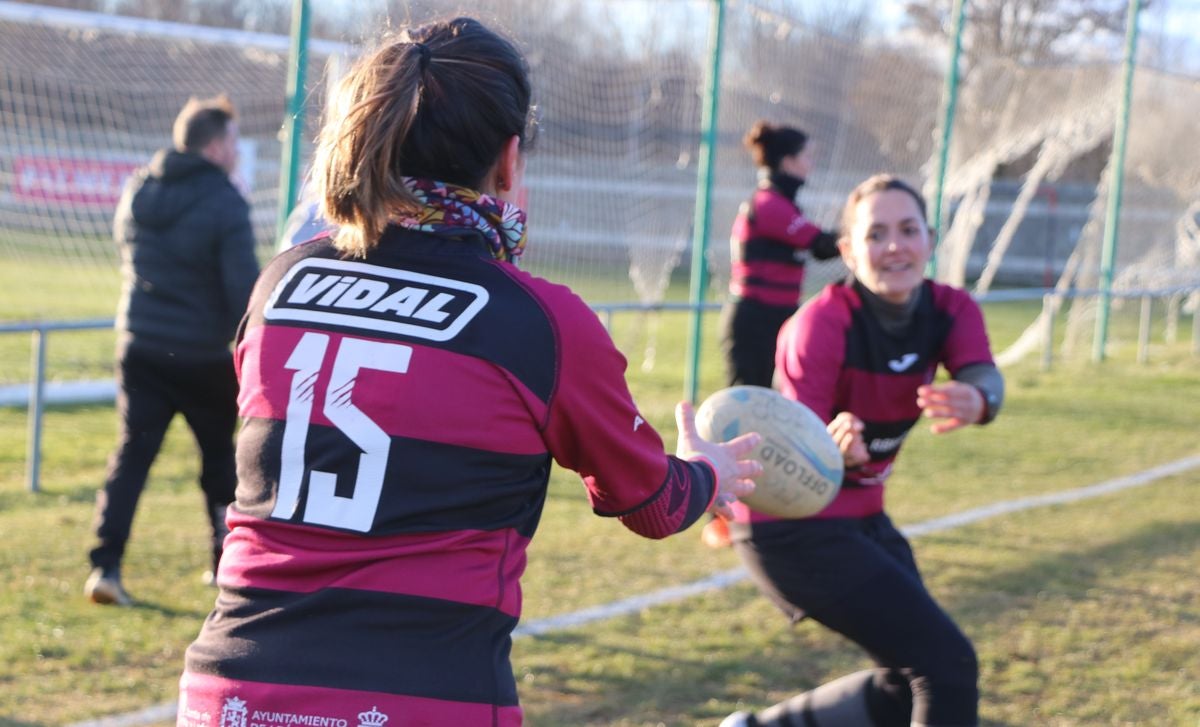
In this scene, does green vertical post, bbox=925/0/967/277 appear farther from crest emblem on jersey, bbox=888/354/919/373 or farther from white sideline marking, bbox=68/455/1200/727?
crest emblem on jersey, bbox=888/354/919/373

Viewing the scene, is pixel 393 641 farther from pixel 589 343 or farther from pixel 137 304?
pixel 137 304

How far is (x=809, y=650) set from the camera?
5.22m

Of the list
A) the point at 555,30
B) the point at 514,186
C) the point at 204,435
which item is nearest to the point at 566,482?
the point at 204,435

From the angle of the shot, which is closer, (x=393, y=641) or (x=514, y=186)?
(x=393, y=641)

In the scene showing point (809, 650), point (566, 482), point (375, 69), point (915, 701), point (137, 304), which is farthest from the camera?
point (566, 482)

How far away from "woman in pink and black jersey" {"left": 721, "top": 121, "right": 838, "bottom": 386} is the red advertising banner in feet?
27.8

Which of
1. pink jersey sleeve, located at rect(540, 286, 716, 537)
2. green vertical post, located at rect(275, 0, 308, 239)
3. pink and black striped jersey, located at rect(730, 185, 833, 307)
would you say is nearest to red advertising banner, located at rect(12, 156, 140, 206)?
green vertical post, located at rect(275, 0, 308, 239)

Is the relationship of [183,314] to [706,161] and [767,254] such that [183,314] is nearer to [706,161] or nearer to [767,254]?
[767,254]

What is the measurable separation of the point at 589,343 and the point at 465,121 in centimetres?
37

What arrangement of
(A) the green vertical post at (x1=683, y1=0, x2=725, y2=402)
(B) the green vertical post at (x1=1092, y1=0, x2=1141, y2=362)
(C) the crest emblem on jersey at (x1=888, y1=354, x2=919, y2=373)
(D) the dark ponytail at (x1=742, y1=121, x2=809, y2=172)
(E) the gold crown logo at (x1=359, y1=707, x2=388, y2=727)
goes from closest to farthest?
1. (E) the gold crown logo at (x1=359, y1=707, x2=388, y2=727)
2. (C) the crest emblem on jersey at (x1=888, y1=354, x2=919, y2=373)
3. (D) the dark ponytail at (x1=742, y1=121, x2=809, y2=172)
4. (A) the green vertical post at (x1=683, y1=0, x2=725, y2=402)
5. (B) the green vertical post at (x1=1092, y1=0, x2=1141, y2=362)

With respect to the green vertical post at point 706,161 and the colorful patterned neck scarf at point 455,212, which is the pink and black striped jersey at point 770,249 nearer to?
the green vertical post at point 706,161

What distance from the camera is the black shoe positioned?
210 inches

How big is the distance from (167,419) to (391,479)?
4.10 metres

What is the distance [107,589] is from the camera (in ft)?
17.5
